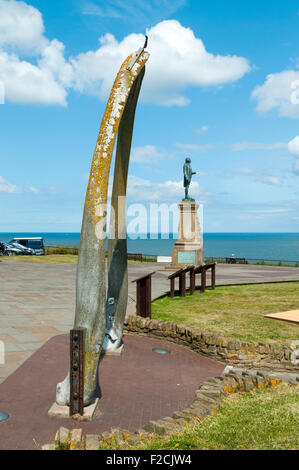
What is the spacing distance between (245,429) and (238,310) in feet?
27.2

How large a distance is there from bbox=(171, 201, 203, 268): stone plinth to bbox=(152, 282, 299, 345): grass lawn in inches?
257

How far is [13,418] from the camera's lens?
5.00 m

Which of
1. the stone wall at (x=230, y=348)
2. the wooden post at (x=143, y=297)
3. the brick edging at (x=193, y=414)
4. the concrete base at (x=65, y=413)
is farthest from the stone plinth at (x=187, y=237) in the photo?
the concrete base at (x=65, y=413)

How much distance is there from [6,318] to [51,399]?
5.47 meters

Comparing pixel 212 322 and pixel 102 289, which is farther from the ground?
pixel 102 289

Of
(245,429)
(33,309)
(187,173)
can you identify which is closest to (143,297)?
(33,309)

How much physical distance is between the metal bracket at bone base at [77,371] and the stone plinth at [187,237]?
19803mm

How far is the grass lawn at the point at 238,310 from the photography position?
9766mm

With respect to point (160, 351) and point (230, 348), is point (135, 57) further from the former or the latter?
point (160, 351)

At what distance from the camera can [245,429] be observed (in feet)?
14.9

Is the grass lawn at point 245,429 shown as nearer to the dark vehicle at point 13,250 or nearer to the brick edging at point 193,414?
the brick edging at point 193,414

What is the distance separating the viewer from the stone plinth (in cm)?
2475
